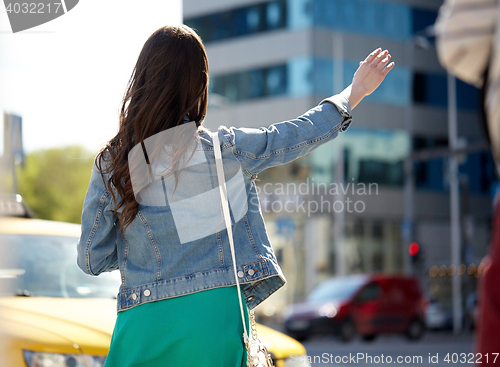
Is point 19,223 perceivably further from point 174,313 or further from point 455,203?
point 455,203

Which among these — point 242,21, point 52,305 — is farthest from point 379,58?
point 242,21

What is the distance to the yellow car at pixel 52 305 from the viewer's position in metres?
3.16

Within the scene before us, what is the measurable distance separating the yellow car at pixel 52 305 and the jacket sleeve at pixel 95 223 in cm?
133

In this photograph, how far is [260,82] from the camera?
96.4 feet

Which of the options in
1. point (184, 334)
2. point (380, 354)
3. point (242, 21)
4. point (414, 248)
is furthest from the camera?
point (242, 21)

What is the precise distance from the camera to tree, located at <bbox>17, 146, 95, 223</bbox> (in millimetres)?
40188

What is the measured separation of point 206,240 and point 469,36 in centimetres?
98

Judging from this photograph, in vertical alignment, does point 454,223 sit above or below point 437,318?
above

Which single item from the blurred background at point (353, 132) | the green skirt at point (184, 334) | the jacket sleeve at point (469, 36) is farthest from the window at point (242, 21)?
the jacket sleeve at point (469, 36)

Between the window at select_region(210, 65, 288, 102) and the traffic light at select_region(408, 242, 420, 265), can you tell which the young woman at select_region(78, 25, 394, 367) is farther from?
the window at select_region(210, 65, 288, 102)

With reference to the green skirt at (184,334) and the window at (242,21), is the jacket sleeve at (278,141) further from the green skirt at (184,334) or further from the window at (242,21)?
the window at (242,21)

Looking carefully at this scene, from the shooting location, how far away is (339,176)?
27062 millimetres

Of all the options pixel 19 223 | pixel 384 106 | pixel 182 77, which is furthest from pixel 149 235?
pixel 384 106

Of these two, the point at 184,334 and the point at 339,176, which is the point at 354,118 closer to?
the point at 339,176
